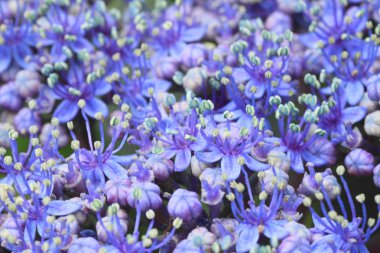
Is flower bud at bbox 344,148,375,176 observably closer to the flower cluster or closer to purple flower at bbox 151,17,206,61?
the flower cluster

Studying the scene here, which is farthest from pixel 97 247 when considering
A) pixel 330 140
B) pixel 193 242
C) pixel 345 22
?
pixel 345 22

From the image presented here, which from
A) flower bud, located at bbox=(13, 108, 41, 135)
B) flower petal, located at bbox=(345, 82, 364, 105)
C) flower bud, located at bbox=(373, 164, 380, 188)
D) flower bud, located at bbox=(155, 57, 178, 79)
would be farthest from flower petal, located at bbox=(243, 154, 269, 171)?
flower bud, located at bbox=(13, 108, 41, 135)

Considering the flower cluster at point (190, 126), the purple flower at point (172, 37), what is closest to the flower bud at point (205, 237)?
the flower cluster at point (190, 126)

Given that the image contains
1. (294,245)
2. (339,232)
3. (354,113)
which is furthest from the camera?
(354,113)

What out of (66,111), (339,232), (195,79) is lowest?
(339,232)

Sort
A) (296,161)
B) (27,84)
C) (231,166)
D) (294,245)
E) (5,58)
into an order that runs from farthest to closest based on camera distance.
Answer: (5,58) → (27,84) → (296,161) → (231,166) → (294,245)

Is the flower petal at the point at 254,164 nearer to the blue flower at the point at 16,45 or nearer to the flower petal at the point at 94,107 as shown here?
the flower petal at the point at 94,107

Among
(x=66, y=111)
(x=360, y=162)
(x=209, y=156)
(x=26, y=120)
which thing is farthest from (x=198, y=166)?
(x=26, y=120)

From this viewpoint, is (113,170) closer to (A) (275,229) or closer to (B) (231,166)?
(B) (231,166)
